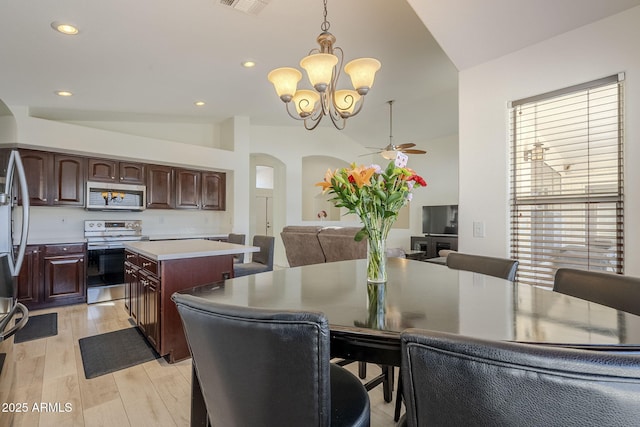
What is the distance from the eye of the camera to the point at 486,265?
1840 millimetres

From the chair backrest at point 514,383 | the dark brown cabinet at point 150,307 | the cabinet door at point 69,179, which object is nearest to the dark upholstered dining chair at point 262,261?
the dark brown cabinet at point 150,307

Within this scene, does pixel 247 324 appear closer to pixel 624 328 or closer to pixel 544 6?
pixel 624 328

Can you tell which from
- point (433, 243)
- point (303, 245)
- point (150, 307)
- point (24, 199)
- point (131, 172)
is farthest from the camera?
point (433, 243)

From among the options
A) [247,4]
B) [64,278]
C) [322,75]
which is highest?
[247,4]

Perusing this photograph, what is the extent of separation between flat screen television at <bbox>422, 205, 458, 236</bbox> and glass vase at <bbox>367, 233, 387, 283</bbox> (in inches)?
247

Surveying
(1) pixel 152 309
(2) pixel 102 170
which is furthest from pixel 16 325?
(2) pixel 102 170

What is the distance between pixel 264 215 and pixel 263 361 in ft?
26.8

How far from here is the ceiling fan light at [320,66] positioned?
2.13 metres

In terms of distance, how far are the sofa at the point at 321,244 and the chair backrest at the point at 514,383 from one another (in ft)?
11.2

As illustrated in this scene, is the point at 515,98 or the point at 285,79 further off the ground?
the point at 285,79

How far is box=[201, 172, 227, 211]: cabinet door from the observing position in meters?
5.55

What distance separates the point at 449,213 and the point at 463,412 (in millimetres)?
7285

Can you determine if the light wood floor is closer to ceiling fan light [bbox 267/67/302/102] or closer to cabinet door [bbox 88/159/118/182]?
ceiling fan light [bbox 267/67/302/102]

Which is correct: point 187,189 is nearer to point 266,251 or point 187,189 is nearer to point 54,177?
point 54,177
